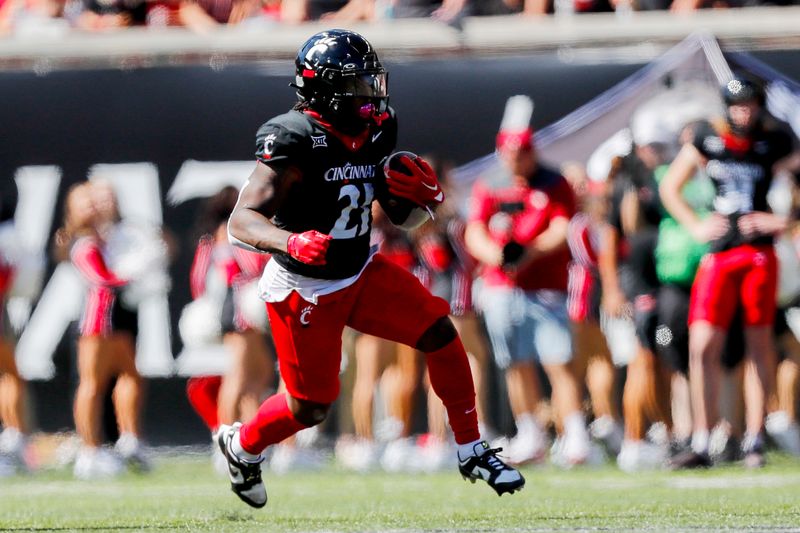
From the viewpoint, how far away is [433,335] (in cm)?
591

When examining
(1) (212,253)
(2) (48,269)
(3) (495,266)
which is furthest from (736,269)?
(2) (48,269)

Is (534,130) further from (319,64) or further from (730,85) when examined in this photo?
(319,64)

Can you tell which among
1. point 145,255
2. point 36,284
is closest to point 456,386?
point 145,255

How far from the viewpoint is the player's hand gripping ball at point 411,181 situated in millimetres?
5793

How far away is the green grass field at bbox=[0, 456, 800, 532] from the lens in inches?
227

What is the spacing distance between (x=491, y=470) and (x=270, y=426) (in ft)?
3.04

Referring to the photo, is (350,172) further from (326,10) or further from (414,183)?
(326,10)

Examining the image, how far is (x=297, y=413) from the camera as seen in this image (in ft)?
20.0

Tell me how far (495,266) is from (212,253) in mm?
1741

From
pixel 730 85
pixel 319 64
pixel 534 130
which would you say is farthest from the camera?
pixel 534 130

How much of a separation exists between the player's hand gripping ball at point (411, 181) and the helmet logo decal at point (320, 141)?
0.83 feet

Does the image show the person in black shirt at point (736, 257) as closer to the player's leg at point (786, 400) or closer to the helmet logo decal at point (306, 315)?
the player's leg at point (786, 400)

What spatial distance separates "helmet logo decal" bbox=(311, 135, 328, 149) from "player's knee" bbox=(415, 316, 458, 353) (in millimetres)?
794

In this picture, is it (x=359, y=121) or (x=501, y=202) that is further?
(x=501, y=202)
